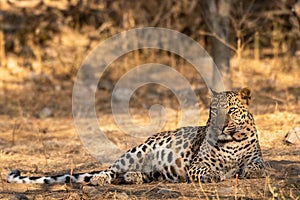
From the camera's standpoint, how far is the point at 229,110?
249 inches

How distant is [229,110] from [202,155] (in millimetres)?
586

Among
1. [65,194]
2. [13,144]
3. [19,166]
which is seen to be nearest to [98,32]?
[13,144]

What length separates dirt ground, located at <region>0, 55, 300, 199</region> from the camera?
19.3 ft

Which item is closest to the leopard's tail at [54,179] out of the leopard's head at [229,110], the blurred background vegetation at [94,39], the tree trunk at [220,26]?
the leopard's head at [229,110]

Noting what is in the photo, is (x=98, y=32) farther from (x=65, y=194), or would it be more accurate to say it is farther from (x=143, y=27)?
(x=65, y=194)

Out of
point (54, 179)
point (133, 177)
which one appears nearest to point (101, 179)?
point (133, 177)

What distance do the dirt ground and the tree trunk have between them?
1.01ft

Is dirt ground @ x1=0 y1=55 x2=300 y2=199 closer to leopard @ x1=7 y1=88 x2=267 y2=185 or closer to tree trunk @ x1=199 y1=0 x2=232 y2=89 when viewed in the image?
leopard @ x1=7 y1=88 x2=267 y2=185

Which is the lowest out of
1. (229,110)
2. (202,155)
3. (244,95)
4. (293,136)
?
(202,155)

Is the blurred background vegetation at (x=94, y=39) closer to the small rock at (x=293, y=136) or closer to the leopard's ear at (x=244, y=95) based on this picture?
the small rock at (x=293, y=136)

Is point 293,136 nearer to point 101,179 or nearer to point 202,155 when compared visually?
point 202,155

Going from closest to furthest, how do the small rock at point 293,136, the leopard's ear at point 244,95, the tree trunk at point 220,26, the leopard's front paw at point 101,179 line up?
the leopard's ear at point 244,95 → the leopard's front paw at point 101,179 → the small rock at point 293,136 → the tree trunk at point 220,26

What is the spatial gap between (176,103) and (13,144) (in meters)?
3.90

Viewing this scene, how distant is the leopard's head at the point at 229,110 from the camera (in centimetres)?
631
